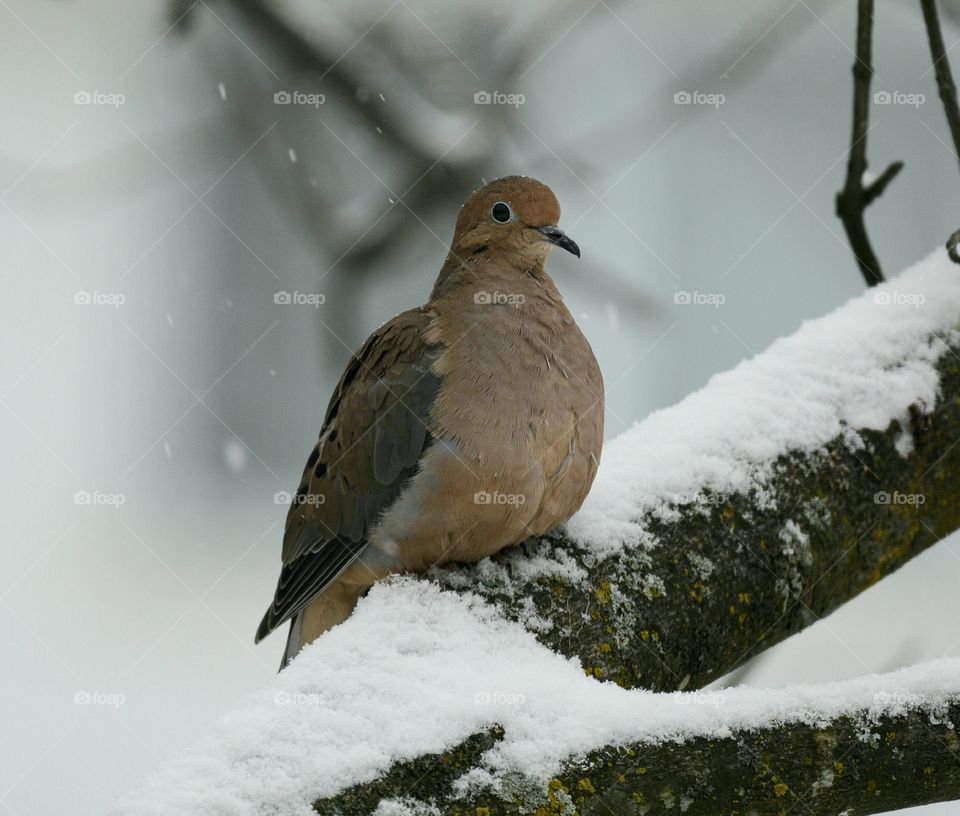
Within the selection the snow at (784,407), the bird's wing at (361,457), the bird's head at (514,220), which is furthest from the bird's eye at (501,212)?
the snow at (784,407)

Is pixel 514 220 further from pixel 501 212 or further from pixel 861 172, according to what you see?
pixel 861 172

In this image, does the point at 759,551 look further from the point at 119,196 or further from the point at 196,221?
the point at 196,221

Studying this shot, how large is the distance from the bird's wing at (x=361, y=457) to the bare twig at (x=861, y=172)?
121cm

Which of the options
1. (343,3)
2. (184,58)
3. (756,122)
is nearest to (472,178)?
(343,3)

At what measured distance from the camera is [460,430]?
261cm

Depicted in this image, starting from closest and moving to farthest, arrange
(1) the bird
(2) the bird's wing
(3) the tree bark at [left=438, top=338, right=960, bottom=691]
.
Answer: (3) the tree bark at [left=438, top=338, right=960, bottom=691]
(1) the bird
(2) the bird's wing

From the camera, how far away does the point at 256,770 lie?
1.53 metres

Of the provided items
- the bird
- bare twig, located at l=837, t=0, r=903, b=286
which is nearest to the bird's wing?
the bird

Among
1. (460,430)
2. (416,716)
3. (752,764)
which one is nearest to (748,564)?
(460,430)

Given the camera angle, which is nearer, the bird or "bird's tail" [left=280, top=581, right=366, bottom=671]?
the bird

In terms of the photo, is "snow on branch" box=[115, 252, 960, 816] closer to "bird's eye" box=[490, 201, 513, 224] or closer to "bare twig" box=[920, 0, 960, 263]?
"bare twig" box=[920, 0, 960, 263]

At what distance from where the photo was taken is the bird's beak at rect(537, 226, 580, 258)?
2.94 meters

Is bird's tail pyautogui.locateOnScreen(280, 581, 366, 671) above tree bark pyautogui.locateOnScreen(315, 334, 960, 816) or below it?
above

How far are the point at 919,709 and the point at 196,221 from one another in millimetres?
4240
